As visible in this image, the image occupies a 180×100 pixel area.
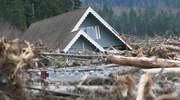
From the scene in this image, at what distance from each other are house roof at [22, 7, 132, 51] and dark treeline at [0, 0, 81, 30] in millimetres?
14232

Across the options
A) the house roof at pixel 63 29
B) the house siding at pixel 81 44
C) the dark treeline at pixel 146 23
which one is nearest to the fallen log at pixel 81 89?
the house roof at pixel 63 29

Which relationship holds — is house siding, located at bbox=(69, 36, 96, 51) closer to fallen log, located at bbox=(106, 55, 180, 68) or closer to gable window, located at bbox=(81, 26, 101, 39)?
gable window, located at bbox=(81, 26, 101, 39)

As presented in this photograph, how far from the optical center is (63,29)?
2202 centimetres

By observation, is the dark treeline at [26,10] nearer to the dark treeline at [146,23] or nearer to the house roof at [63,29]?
the house roof at [63,29]

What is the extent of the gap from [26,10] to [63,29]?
25616 millimetres

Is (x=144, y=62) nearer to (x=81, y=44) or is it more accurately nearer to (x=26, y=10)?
(x=81, y=44)

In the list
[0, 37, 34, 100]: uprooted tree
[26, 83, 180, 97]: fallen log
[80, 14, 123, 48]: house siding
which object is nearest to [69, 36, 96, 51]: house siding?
[80, 14, 123, 48]: house siding

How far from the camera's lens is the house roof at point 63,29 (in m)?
19.8

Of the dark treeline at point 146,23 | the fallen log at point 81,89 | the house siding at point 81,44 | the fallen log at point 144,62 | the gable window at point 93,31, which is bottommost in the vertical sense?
the fallen log at point 81,89

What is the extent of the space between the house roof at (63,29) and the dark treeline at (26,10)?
14232mm

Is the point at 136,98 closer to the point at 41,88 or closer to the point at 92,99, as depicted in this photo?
the point at 92,99

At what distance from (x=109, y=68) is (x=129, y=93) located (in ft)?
13.3

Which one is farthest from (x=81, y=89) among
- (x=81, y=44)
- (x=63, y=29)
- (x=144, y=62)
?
(x=63, y=29)

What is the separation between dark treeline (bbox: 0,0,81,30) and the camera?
42.8 meters
